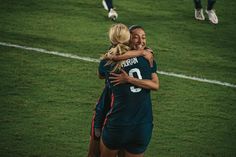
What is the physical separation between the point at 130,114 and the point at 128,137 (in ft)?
0.80

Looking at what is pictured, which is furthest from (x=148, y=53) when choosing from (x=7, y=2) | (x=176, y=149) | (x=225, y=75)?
(x=7, y=2)

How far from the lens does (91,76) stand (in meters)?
9.95

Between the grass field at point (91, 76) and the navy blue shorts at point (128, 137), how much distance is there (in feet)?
5.53

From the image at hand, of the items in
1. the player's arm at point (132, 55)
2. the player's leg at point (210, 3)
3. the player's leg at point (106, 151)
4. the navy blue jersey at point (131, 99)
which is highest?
the player's arm at point (132, 55)

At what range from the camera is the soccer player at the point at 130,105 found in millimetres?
5641

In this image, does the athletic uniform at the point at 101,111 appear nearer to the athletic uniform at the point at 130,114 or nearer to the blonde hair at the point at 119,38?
the athletic uniform at the point at 130,114

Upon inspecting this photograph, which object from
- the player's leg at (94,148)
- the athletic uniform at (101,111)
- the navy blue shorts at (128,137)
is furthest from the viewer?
the player's leg at (94,148)

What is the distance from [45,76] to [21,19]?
3030mm

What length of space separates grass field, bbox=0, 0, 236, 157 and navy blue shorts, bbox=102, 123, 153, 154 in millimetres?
1685

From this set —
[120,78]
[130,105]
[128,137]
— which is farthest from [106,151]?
[120,78]

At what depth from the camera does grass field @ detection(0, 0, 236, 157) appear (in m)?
7.79

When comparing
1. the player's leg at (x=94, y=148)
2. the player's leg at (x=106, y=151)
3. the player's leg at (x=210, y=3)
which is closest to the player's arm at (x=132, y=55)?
the player's leg at (x=106, y=151)

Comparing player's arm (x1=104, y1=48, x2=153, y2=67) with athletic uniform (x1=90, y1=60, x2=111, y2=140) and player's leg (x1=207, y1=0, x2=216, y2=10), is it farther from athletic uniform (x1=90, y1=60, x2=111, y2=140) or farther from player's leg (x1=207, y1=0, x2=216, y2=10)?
player's leg (x1=207, y1=0, x2=216, y2=10)

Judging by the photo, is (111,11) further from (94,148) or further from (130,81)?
(130,81)
